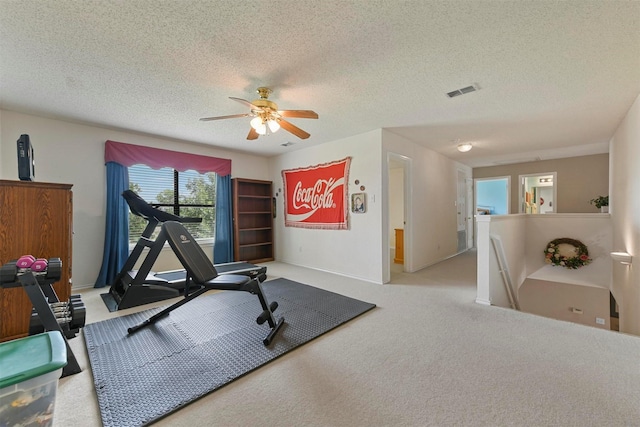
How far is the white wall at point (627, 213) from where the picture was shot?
9.61 feet

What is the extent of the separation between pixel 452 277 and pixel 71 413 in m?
4.71

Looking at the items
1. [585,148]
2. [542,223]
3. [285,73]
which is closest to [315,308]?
[285,73]

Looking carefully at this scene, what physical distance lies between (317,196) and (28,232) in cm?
383

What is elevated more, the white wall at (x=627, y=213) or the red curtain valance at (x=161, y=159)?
the red curtain valance at (x=161, y=159)

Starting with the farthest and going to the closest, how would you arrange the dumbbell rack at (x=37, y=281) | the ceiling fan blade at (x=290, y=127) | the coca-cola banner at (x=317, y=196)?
1. the coca-cola banner at (x=317, y=196)
2. the ceiling fan blade at (x=290, y=127)
3. the dumbbell rack at (x=37, y=281)

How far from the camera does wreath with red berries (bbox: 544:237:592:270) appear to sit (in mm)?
4750

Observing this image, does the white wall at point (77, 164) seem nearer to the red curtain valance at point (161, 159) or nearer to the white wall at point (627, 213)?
the red curtain valance at point (161, 159)

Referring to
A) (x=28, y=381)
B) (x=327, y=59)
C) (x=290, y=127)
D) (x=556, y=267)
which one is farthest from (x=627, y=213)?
(x=28, y=381)

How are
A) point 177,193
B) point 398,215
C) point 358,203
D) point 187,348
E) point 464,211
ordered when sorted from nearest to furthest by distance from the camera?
point 187,348 → point 358,203 → point 177,193 → point 398,215 → point 464,211

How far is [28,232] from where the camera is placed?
92.9 inches

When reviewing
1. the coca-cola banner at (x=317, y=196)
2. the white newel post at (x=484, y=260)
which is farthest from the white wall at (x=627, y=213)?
the coca-cola banner at (x=317, y=196)

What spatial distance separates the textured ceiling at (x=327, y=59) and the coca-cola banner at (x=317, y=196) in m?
1.18

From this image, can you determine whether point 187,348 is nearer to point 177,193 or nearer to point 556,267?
point 177,193

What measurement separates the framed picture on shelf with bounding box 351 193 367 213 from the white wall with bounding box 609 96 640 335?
10.5 feet
